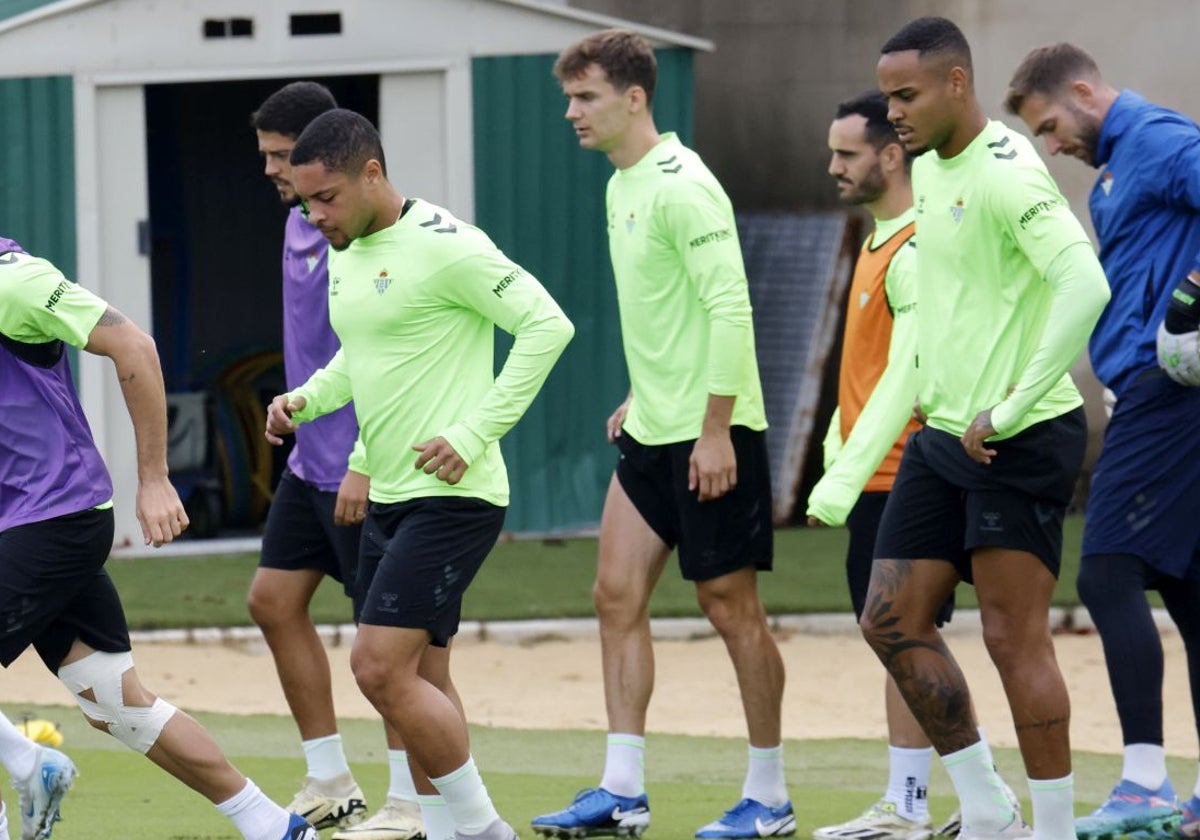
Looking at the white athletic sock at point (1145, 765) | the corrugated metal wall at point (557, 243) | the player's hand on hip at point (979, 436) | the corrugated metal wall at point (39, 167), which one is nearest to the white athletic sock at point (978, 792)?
the white athletic sock at point (1145, 765)

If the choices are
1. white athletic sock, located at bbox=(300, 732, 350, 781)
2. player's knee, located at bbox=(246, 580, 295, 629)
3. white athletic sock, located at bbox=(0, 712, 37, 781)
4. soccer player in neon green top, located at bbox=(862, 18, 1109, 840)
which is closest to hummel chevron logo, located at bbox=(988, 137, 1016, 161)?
soccer player in neon green top, located at bbox=(862, 18, 1109, 840)

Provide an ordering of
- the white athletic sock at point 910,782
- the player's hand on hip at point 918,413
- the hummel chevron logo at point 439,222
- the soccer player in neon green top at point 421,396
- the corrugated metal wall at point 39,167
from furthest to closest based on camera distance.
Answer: the corrugated metal wall at point 39,167
the white athletic sock at point 910,782
the player's hand on hip at point 918,413
the hummel chevron logo at point 439,222
the soccer player in neon green top at point 421,396

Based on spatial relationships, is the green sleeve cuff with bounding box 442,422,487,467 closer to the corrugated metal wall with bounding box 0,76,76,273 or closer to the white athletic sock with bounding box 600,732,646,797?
the white athletic sock with bounding box 600,732,646,797

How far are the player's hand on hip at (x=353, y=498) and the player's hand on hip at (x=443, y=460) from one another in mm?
764

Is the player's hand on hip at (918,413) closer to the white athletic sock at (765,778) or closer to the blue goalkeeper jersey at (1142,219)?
the blue goalkeeper jersey at (1142,219)

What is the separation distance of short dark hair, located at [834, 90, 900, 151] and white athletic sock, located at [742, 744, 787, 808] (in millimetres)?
1901

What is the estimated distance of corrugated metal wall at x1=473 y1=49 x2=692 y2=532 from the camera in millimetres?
14094

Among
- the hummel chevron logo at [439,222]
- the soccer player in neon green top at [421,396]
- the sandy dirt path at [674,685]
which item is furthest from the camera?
the sandy dirt path at [674,685]

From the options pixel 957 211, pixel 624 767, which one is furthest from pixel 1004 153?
pixel 624 767

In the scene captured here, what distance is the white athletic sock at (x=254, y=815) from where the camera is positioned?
6.04 meters

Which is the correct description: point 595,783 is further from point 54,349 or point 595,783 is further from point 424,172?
point 424,172

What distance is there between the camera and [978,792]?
621cm

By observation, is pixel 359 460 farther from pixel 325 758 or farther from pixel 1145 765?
pixel 1145 765

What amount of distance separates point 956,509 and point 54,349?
7.81 feet
